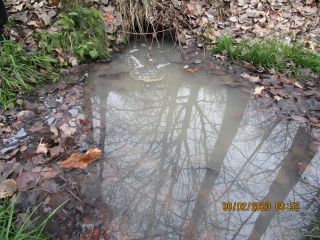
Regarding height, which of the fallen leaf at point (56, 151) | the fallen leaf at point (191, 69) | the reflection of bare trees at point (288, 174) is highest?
the fallen leaf at point (191, 69)

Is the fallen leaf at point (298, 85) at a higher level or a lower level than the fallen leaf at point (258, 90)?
higher

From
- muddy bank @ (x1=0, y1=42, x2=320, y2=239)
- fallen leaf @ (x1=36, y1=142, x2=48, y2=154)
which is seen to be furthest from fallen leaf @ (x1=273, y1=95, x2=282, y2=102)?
fallen leaf @ (x1=36, y1=142, x2=48, y2=154)

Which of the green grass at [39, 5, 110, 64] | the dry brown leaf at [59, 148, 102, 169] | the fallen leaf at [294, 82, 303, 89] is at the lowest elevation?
the dry brown leaf at [59, 148, 102, 169]

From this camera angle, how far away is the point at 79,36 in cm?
439

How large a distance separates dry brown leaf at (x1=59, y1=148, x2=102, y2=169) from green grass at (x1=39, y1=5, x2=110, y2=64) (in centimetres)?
179

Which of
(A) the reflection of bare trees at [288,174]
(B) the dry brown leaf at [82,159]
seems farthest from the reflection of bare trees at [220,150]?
(B) the dry brown leaf at [82,159]

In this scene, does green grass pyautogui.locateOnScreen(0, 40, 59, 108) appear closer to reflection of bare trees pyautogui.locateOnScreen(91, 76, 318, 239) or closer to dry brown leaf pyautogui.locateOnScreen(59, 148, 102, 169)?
reflection of bare trees pyautogui.locateOnScreen(91, 76, 318, 239)

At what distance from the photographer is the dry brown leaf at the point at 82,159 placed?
294 cm

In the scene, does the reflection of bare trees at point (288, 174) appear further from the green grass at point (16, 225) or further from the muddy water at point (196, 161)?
the green grass at point (16, 225)

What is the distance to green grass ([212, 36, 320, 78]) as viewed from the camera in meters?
4.35

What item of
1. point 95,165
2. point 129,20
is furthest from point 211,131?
point 129,20

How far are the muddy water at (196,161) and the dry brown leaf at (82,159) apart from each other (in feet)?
0.37
